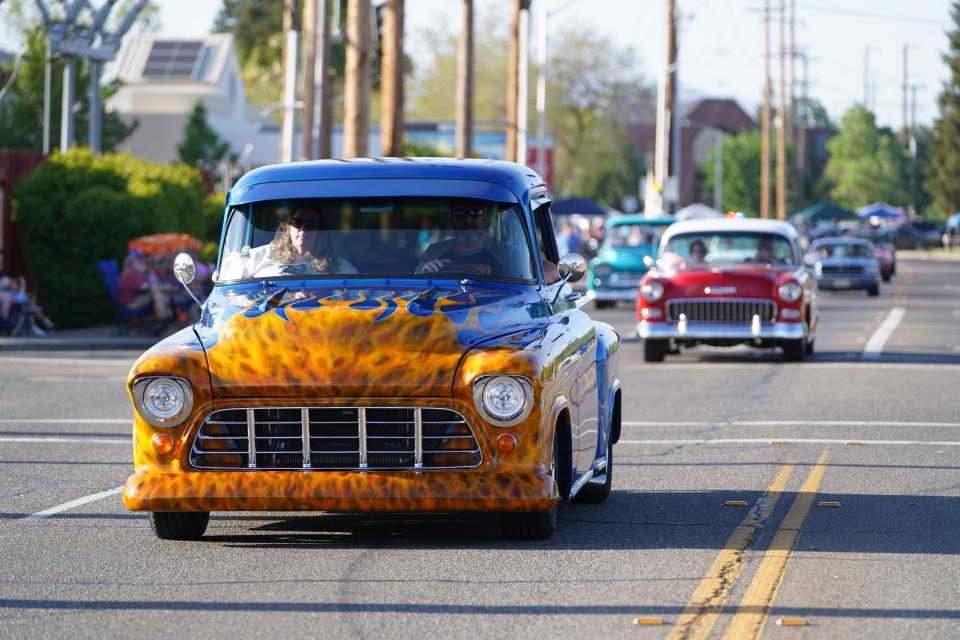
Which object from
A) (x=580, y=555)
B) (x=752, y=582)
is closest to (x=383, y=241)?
(x=580, y=555)

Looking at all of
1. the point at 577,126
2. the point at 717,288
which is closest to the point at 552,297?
the point at 717,288

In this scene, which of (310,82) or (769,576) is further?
(310,82)

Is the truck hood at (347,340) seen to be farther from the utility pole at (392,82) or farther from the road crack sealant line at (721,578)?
the utility pole at (392,82)

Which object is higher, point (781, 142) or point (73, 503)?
point (781, 142)

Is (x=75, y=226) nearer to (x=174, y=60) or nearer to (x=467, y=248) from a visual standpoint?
(x=467, y=248)

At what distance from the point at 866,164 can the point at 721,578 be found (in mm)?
132359

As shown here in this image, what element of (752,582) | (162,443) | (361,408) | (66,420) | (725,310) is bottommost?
(752,582)

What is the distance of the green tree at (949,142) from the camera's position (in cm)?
11600

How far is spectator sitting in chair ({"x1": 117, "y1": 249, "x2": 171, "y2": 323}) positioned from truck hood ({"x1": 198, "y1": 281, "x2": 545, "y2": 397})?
724 inches

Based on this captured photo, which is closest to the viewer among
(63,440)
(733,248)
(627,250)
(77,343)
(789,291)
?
(63,440)

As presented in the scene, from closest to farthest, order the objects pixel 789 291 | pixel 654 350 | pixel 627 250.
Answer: pixel 789 291
pixel 654 350
pixel 627 250

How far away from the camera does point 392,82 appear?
37.9 metres

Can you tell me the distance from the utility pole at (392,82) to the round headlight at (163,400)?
2817 cm

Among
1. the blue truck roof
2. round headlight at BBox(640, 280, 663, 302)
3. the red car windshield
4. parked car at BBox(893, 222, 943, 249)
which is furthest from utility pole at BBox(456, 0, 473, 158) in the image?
parked car at BBox(893, 222, 943, 249)
